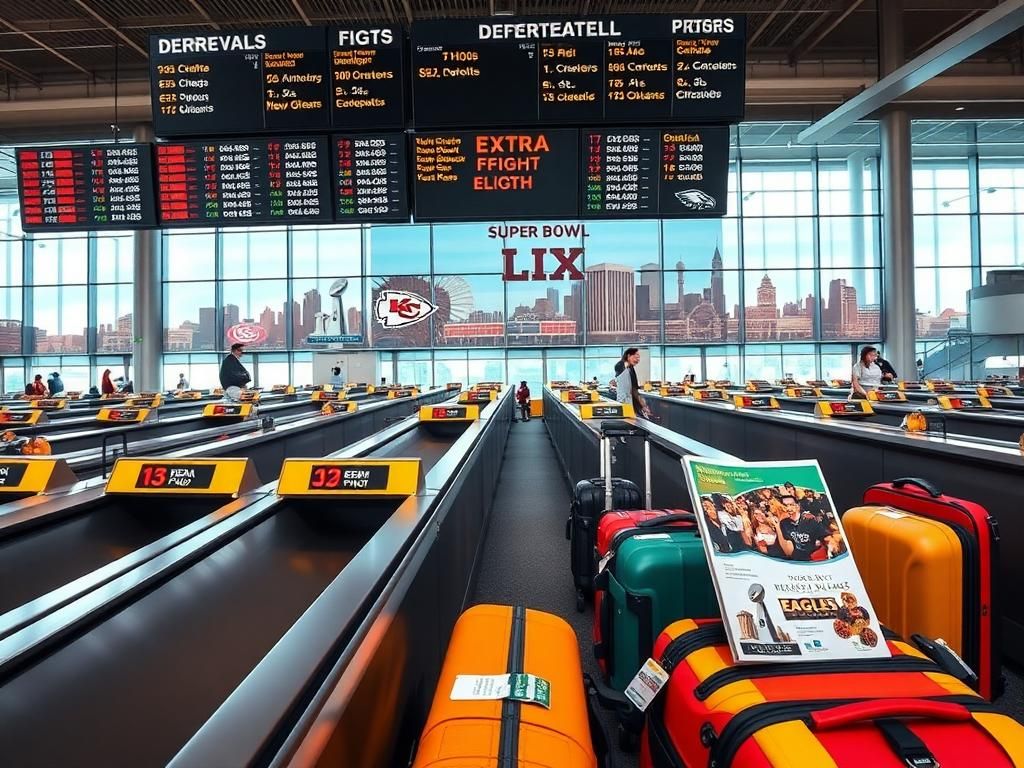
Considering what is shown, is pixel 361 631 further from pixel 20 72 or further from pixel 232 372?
pixel 20 72

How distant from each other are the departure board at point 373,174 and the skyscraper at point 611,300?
44.3 ft

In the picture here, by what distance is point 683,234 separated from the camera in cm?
1902

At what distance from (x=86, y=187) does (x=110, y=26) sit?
7.43m

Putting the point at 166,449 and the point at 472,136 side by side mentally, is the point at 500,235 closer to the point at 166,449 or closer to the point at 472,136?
the point at 472,136

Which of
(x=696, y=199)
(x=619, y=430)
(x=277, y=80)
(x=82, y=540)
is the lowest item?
(x=82, y=540)

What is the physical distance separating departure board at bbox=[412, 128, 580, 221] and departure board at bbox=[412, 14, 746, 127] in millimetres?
267

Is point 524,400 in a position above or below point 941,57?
below

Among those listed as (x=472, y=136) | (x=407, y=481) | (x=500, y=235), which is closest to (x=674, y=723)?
(x=407, y=481)

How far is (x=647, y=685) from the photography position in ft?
5.17

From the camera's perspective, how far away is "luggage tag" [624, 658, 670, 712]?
154 cm

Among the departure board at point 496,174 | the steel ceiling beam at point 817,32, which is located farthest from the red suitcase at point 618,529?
the steel ceiling beam at point 817,32

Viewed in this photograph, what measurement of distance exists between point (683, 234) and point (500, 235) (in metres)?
5.59

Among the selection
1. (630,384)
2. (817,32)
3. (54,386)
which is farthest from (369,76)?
(54,386)

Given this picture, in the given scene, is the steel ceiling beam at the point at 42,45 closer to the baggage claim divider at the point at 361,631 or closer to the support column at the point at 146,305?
the support column at the point at 146,305
